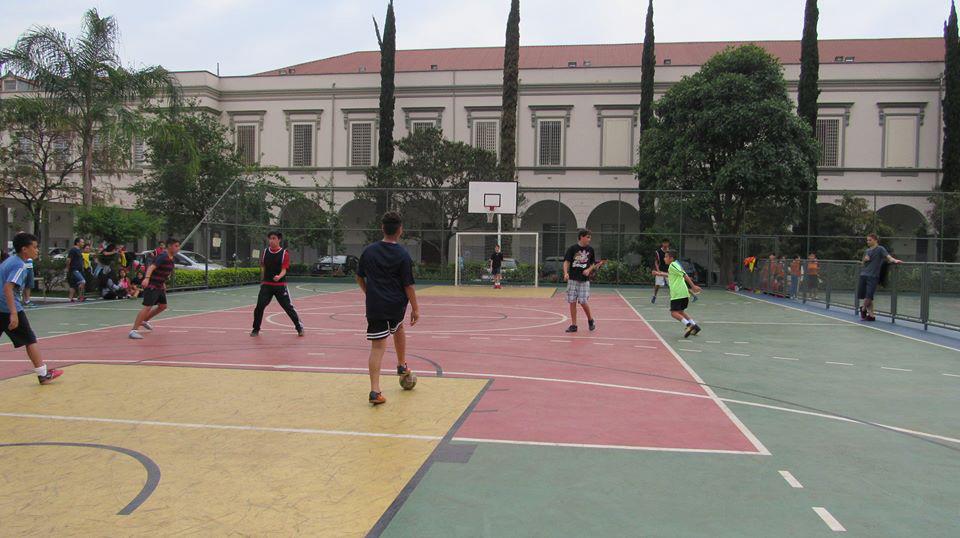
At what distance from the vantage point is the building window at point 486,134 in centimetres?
4216

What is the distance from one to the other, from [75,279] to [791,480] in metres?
18.6

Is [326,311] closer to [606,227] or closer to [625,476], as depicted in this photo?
[625,476]

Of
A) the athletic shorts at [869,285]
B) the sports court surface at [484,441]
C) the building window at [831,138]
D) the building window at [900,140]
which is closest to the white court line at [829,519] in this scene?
the sports court surface at [484,441]

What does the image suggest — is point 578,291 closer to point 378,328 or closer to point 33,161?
point 378,328

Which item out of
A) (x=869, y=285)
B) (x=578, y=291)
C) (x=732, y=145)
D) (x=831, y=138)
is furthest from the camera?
(x=831, y=138)

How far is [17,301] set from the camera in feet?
23.6

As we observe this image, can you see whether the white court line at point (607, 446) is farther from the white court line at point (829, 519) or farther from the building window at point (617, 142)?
the building window at point (617, 142)

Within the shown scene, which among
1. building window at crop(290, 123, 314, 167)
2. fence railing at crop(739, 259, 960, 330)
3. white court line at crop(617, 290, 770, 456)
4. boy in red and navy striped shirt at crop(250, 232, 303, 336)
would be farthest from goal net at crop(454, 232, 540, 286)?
white court line at crop(617, 290, 770, 456)

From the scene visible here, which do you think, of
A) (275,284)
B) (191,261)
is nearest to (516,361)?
(275,284)

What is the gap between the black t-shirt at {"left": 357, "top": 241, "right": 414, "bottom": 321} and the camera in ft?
21.3

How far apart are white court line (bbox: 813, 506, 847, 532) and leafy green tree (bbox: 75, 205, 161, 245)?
69.6ft

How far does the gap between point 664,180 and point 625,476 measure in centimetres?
2727

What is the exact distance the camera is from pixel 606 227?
33188 millimetres

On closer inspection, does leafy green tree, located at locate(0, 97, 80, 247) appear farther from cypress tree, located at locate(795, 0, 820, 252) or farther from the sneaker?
cypress tree, located at locate(795, 0, 820, 252)
